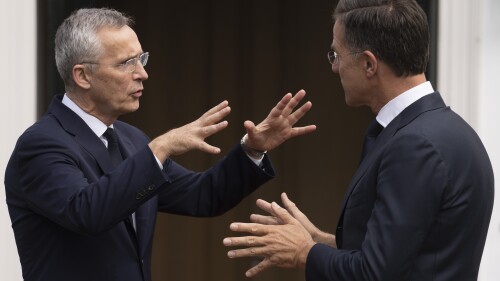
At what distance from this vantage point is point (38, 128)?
2.54 meters

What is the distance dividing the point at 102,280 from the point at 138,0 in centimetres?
263

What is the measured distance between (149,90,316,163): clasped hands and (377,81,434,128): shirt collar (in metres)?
0.28

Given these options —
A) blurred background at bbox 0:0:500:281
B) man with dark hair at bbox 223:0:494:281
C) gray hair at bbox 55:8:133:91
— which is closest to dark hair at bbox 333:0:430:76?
man with dark hair at bbox 223:0:494:281

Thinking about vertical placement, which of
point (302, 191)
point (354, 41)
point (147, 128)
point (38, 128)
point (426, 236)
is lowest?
point (302, 191)

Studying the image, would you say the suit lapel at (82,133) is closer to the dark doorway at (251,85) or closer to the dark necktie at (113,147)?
the dark necktie at (113,147)

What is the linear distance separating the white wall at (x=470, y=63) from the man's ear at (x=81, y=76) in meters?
1.39

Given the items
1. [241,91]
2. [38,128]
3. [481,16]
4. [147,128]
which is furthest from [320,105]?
[38,128]

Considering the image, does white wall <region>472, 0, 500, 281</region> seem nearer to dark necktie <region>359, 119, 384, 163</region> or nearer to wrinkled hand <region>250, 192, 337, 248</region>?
wrinkled hand <region>250, 192, 337, 248</region>

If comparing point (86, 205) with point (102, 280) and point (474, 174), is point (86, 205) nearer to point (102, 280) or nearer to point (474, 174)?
point (102, 280)

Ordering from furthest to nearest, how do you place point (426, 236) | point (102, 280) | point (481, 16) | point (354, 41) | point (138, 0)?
1. point (138, 0)
2. point (481, 16)
3. point (102, 280)
4. point (354, 41)
5. point (426, 236)

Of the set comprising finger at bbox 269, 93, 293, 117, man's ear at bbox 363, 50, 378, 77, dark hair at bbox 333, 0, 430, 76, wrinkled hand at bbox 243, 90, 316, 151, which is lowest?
wrinkled hand at bbox 243, 90, 316, 151

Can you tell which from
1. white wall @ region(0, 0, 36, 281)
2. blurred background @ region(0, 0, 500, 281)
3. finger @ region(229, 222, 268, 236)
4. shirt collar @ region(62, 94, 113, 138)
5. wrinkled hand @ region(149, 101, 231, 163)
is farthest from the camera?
blurred background @ region(0, 0, 500, 281)

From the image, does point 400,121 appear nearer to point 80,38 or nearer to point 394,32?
point 394,32

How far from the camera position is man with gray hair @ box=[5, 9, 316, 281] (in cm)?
239
